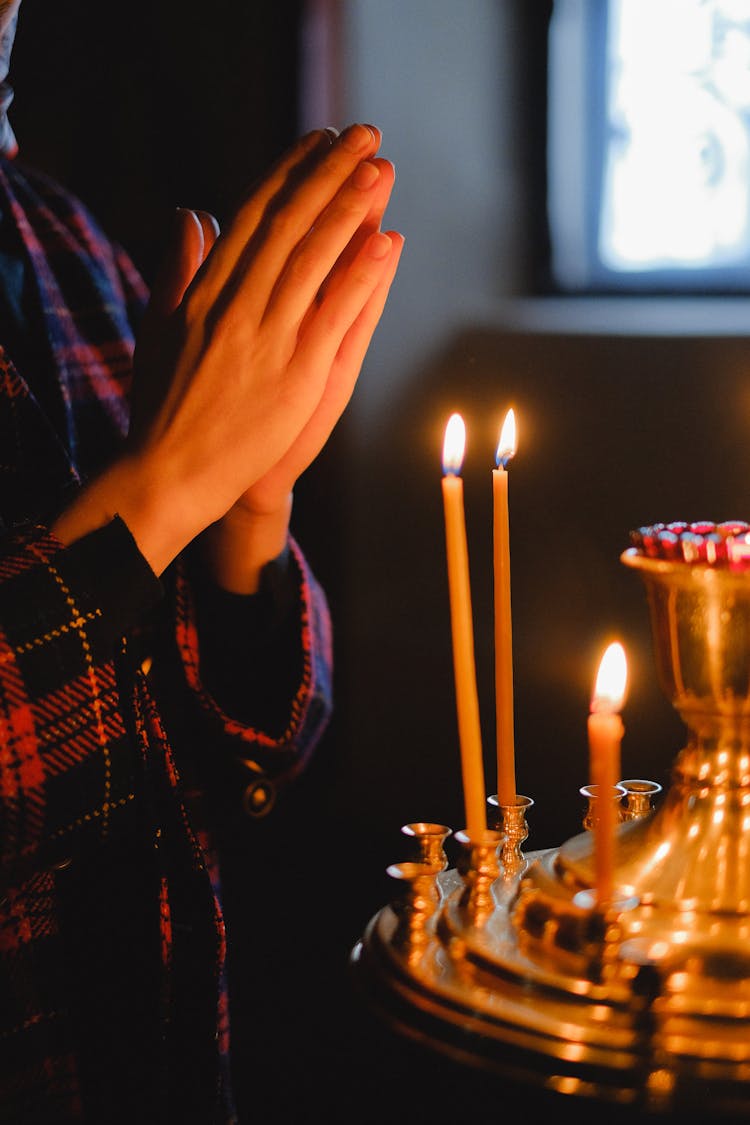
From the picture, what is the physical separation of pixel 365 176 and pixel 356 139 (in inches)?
0.8

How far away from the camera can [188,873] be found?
0.80 m

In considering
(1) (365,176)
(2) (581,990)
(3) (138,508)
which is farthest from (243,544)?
(2) (581,990)

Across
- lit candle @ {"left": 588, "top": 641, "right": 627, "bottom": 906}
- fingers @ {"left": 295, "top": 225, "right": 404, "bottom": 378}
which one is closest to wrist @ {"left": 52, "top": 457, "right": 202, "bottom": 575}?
fingers @ {"left": 295, "top": 225, "right": 404, "bottom": 378}

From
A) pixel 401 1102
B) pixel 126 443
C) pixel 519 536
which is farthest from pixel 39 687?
pixel 519 536

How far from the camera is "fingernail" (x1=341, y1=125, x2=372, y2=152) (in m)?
0.67

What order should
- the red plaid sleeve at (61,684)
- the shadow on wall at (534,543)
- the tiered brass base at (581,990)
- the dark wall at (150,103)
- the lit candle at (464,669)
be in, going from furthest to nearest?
the dark wall at (150,103)
the shadow on wall at (534,543)
the red plaid sleeve at (61,684)
the lit candle at (464,669)
the tiered brass base at (581,990)

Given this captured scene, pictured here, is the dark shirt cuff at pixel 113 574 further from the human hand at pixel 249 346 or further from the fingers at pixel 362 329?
the fingers at pixel 362 329

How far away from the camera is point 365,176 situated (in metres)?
0.68

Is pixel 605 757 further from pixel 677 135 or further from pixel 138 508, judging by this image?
pixel 677 135

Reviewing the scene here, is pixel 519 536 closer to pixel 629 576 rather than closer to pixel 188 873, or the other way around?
pixel 629 576

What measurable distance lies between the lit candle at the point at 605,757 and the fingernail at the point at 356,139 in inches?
14.4

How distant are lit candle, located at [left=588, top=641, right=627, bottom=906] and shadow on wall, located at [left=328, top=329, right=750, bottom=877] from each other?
104 centimetres

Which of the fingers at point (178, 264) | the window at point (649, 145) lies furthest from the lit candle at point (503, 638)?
the window at point (649, 145)

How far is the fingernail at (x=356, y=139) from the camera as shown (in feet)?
2.20
